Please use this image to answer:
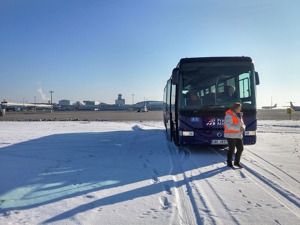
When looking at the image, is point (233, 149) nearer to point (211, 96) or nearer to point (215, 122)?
point (215, 122)

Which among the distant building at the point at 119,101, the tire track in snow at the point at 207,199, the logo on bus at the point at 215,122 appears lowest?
the tire track in snow at the point at 207,199

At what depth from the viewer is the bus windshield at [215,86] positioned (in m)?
8.66

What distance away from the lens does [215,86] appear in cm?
868

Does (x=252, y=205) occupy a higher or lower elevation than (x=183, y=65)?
lower

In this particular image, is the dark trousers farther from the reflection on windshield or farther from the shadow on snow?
the reflection on windshield

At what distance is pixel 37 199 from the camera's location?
453 cm

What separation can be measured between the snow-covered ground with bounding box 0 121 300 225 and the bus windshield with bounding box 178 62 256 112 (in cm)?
173

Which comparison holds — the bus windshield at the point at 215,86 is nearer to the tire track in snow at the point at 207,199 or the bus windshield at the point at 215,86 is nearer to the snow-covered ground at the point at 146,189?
the snow-covered ground at the point at 146,189

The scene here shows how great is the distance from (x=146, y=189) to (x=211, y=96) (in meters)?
4.59

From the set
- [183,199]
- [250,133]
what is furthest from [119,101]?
[183,199]

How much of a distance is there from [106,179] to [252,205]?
9.75 feet

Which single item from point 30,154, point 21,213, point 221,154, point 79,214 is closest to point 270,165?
point 221,154

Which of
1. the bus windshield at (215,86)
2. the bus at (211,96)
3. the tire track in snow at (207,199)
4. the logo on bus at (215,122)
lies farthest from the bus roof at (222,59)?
the tire track in snow at (207,199)

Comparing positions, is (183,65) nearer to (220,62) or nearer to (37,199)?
(220,62)
